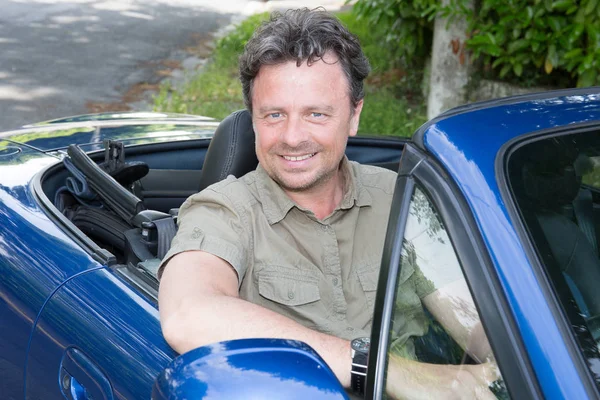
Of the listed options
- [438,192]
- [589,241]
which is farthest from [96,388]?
[589,241]

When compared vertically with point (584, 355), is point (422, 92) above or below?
above

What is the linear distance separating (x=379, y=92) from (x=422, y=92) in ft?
1.35

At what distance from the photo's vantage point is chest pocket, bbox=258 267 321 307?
2.14 m

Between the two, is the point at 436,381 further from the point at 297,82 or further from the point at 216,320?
the point at 297,82

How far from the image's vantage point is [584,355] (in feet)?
4.22

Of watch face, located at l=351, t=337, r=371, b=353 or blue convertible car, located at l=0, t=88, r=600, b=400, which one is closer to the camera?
blue convertible car, located at l=0, t=88, r=600, b=400

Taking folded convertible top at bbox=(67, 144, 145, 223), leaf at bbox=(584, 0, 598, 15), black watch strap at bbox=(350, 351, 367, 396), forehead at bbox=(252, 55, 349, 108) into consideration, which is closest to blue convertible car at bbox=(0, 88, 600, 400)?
black watch strap at bbox=(350, 351, 367, 396)

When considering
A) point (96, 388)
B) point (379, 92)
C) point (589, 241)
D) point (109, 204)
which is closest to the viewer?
point (589, 241)

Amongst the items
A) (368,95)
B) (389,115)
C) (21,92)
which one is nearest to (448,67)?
(389,115)

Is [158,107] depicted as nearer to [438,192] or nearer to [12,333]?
[12,333]

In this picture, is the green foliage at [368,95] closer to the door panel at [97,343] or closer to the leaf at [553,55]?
the leaf at [553,55]

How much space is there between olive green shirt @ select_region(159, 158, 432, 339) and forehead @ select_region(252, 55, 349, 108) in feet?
0.74

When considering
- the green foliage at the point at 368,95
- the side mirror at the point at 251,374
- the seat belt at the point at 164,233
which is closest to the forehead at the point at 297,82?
the seat belt at the point at 164,233

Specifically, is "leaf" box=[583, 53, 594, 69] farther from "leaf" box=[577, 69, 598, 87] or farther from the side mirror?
the side mirror
